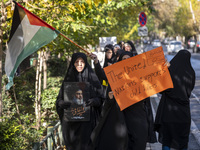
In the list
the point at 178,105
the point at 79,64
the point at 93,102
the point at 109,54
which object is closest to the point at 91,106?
the point at 93,102

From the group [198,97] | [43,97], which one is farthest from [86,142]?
[198,97]

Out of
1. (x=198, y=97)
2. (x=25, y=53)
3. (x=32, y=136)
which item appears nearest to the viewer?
(x=25, y=53)

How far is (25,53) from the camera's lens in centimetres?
516

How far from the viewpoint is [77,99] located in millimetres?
6078

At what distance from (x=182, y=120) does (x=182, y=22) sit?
6361 cm

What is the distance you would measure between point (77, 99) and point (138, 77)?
98cm

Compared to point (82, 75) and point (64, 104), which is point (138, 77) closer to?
point (82, 75)

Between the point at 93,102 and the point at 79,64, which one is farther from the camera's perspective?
the point at 79,64

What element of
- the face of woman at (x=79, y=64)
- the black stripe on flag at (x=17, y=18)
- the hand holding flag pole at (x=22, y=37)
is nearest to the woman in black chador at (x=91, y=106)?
the face of woman at (x=79, y=64)

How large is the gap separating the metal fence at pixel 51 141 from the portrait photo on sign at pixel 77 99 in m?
0.61

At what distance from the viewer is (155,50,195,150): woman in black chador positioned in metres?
6.23

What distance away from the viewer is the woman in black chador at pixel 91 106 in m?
6.17

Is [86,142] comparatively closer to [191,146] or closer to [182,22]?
[191,146]

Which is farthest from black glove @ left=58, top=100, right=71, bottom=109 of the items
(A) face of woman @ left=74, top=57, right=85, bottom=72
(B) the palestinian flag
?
(B) the palestinian flag
